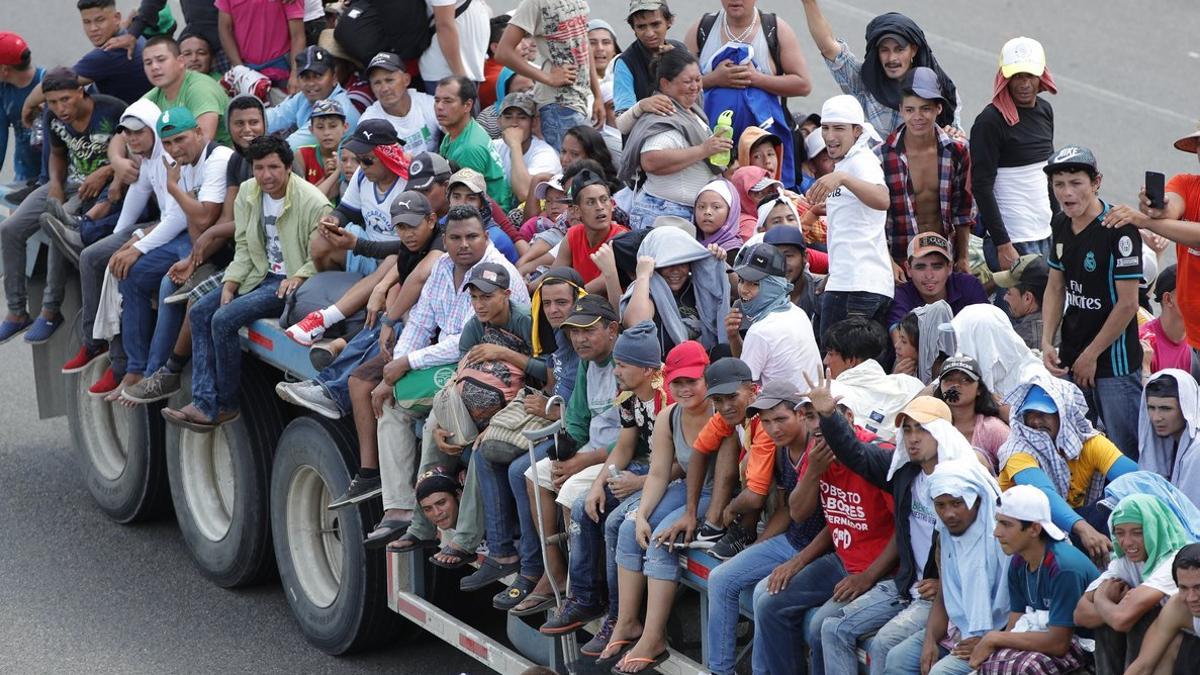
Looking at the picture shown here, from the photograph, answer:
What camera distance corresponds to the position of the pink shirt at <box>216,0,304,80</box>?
13383 mm

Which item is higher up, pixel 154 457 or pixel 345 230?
pixel 345 230

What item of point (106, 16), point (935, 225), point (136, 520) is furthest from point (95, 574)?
point (935, 225)

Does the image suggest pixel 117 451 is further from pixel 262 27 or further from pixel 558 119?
pixel 558 119

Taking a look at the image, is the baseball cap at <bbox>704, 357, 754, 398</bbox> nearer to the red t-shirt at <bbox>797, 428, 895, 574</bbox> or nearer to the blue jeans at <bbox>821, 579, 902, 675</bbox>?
the red t-shirt at <bbox>797, 428, 895, 574</bbox>

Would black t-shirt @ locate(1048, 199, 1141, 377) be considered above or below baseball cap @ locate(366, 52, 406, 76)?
below

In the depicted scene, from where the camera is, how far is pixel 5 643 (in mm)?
10625

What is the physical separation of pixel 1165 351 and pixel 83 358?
699 cm

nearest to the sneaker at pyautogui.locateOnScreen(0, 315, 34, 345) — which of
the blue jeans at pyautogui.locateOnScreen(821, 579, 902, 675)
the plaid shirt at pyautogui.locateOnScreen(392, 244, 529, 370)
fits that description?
the plaid shirt at pyautogui.locateOnScreen(392, 244, 529, 370)

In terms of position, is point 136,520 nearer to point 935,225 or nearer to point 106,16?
point 106,16

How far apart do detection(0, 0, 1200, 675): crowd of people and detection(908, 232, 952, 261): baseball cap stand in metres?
0.04

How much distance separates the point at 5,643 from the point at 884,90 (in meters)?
6.05

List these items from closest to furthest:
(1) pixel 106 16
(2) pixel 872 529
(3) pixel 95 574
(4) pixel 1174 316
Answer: (2) pixel 872 529
(4) pixel 1174 316
(3) pixel 95 574
(1) pixel 106 16

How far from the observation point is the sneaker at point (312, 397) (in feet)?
32.2

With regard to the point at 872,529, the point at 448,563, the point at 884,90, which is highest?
the point at 884,90
